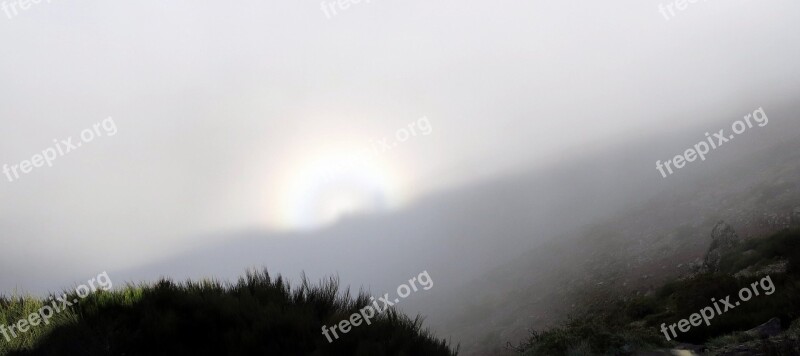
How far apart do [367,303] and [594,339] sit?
4.01m

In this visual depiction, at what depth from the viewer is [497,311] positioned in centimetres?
5947

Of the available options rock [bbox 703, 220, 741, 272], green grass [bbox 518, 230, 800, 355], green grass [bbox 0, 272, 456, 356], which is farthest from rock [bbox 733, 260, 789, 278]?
green grass [bbox 0, 272, 456, 356]

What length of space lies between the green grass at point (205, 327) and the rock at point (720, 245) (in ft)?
86.0

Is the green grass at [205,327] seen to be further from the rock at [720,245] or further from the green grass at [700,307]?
the rock at [720,245]

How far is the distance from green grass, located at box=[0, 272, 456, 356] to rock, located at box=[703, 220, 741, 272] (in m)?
26.2

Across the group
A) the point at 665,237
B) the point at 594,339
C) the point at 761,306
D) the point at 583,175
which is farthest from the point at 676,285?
the point at 583,175

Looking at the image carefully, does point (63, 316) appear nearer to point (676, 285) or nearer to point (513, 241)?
point (676, 285)

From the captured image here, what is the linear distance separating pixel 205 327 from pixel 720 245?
3108cm

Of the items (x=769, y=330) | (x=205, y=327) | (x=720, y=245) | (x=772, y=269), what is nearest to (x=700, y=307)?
(x=772, y=269)

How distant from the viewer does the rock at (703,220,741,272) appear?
1121 inches

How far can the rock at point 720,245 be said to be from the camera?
28.5 metres

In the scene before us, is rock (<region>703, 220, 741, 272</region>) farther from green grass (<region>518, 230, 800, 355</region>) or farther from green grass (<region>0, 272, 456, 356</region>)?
green grass (<region>0, 272, 456, 356</region>)

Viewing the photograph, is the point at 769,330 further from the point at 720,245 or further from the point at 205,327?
the point at 720,245

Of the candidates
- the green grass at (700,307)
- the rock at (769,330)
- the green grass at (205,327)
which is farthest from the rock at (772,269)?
the green grass at (205,327)
